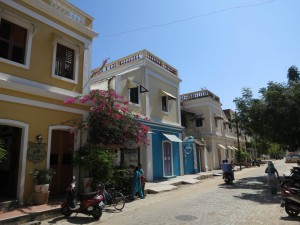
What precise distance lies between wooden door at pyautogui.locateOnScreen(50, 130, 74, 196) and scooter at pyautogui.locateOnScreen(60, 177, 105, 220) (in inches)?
97.9

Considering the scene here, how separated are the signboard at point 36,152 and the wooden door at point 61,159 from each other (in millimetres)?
978

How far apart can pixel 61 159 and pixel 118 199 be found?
10.1 feet

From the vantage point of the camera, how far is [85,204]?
26.6ft

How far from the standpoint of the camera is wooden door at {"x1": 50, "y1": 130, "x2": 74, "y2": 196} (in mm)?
10727

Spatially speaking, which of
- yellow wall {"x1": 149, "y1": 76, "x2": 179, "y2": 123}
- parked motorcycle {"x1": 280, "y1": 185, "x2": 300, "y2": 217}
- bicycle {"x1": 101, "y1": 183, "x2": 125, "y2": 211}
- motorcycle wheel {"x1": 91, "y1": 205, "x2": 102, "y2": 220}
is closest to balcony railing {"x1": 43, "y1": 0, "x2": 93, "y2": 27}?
yellow wall {"x1": 149, "y1": 76, "x2": 179, "y2": 123}

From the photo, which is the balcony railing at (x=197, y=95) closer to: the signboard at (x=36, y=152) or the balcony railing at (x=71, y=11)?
the balcony railing at (x=71, y=11)

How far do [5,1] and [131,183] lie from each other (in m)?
8.95

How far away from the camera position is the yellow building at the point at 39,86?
9.17 meters

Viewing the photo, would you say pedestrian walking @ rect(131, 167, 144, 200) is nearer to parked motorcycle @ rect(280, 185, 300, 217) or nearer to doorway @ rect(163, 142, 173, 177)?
parked motorcycle @ rect(280, 185, 300, 217)

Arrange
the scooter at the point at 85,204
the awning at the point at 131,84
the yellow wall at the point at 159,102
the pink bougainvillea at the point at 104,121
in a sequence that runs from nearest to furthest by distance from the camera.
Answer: the scooter at the point at 85,204
the pink bougainvillea at the point at 104,121
the awning at the point at 131,84
the yellow wall at the point at 159,102

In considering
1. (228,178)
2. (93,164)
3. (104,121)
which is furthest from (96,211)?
(228,178)

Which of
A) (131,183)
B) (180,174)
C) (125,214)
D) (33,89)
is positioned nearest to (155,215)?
(125,214)

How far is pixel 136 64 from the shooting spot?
17828 mm

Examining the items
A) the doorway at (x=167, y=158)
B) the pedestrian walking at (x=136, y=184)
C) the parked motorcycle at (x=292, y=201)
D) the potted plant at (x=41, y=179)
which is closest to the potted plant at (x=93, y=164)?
the pedestrian walking at (x=136, y=184)
